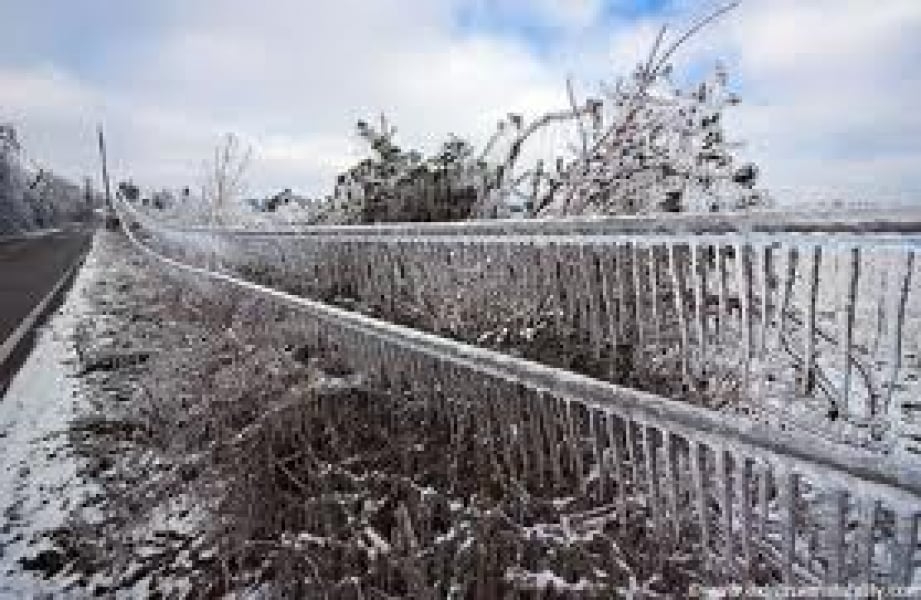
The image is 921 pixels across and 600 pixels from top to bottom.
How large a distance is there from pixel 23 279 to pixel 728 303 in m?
17.3

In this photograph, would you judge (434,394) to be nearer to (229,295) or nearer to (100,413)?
(100,413)

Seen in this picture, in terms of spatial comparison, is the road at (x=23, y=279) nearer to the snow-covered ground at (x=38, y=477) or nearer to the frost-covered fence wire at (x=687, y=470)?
the snow-covered ground at (x=38, y=477)

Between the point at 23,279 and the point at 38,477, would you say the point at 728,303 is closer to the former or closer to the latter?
the point at 38,477

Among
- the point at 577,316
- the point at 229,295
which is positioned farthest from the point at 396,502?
the point at 229,295

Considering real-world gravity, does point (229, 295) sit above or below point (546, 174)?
below

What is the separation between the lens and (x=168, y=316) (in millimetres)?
9250

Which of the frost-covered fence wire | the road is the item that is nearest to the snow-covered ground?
the road

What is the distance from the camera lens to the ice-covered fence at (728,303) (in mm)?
2496

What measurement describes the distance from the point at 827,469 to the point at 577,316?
201 centimetres

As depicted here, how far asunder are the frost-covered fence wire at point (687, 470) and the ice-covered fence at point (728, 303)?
11 cm

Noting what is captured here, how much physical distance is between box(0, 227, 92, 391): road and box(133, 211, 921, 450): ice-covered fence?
17.2 ft

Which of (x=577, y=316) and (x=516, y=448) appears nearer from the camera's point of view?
(x=516, y=448)

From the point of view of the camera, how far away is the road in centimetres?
981

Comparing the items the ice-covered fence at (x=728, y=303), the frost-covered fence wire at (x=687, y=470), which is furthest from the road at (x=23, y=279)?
the frost-covered fence wire at (x=687, y=470)
